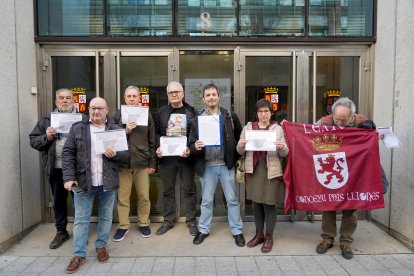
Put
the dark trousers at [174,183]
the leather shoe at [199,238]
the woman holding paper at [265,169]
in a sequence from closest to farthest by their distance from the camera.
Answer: the woman holding paper at [265,169] < the leather shoe at [199,238] < the dark trousers at [174,183]

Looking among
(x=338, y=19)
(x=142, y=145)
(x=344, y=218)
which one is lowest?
(x=344, y=218)

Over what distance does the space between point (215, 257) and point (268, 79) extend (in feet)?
8.99

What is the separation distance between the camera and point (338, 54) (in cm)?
556

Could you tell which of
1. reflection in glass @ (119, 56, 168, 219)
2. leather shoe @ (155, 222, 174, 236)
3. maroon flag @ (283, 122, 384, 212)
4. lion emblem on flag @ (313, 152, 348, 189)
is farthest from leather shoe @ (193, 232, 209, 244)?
reflection in glass @ (119, 56, 168, 219)

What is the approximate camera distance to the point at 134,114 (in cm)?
466

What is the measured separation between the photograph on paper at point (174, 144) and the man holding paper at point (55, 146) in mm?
1243

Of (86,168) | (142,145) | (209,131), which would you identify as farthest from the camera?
(142,145)

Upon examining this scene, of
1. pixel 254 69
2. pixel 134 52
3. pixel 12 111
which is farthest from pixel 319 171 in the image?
pixel 12 111

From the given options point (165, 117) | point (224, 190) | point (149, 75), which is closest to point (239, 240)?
point (224, 190)

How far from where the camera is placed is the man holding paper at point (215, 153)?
4.48m

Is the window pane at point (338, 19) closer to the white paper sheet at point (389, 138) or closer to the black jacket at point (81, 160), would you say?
the white paper sheet at point (389, 138)

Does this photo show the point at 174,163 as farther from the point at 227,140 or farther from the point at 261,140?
the point at 261,140

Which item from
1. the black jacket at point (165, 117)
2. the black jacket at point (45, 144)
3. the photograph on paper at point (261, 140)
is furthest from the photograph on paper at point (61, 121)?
the photograph on paper at point (261, 140)

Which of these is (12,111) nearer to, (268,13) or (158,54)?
(158,54)
